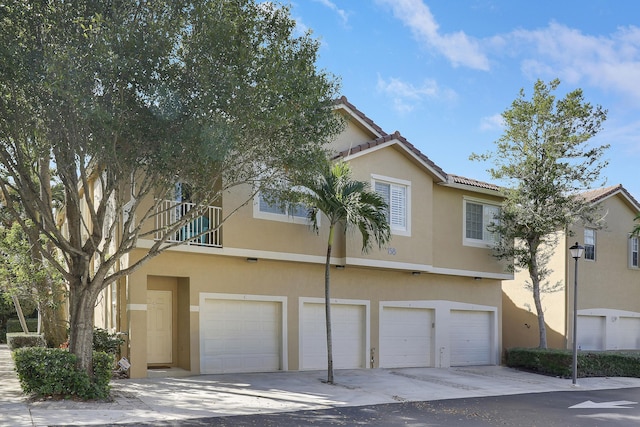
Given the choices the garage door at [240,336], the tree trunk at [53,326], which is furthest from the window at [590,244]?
the tree trunk at [53,326]

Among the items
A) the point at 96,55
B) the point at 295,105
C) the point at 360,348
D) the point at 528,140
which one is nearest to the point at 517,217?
the point at 528,140

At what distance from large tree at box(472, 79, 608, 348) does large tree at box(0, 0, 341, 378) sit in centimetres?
1113

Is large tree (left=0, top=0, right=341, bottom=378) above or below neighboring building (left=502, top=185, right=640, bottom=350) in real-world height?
above

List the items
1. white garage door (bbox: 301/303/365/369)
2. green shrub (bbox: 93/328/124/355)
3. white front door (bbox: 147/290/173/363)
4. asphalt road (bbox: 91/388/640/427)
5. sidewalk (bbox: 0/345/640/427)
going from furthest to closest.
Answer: white garage door (bbox: 301/303/365/369) → white front door (bbox: 147/290/173/363) → green shrub (bbox: 93/328/124/355) → asphalt road (bbox: 91/388/640/427) → sidewalk (bbox: 0/345/640/427)

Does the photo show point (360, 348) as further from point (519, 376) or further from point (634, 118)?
point (634, 118)

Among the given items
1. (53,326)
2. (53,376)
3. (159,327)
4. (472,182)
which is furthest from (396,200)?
(53,376)

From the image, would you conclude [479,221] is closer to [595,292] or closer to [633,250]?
[595,292]

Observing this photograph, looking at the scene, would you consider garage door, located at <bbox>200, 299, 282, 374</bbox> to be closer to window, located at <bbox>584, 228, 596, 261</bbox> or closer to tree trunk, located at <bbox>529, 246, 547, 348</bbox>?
tree trunk, located at <bbox>529, 246, 547, 348</bbox>

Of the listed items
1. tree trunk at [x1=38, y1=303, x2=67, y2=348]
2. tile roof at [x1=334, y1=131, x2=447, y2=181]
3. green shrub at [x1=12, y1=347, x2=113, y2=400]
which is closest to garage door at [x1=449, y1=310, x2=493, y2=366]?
tile roof at [x1=334, y1=131, x2=447, y2=181]

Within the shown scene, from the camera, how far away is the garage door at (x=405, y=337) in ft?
67.6

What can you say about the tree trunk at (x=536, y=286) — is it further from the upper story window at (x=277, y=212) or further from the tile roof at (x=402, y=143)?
the upper story window at (x=277, y=212)

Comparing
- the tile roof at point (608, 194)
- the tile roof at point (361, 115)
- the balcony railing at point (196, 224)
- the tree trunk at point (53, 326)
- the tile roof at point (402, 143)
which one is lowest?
the tree trunk at point (53, 326)

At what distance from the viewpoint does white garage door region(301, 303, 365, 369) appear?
18858 mm

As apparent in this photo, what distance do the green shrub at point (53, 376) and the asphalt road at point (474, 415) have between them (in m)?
2.29
